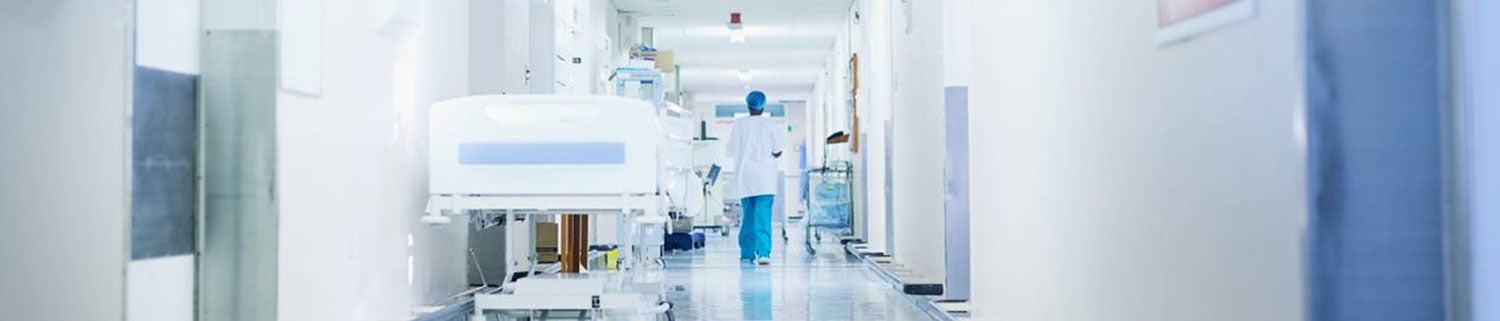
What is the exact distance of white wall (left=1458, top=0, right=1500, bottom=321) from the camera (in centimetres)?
177

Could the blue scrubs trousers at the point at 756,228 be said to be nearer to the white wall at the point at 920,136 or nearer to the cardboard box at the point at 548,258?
the white wall at the point at 920,136

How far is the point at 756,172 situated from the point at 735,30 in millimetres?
4944

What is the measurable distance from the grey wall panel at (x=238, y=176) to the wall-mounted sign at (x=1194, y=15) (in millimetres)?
2243

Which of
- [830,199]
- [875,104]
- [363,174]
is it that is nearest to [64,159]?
[363,174]

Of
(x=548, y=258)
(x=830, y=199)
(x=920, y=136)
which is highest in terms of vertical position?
(x=920, y=136)

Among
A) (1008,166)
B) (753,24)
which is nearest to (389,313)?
(1008,166)

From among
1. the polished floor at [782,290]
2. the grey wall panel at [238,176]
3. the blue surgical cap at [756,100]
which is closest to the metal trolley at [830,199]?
the polished floor at [782,290]

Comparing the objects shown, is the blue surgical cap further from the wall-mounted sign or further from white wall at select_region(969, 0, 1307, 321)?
the wall-mounted sign

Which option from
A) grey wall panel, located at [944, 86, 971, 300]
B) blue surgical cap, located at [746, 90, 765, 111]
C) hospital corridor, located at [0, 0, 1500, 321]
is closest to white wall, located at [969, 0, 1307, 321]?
hospital corridor, located at [0, 0, 1500, 321]

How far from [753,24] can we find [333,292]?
10.2 meters

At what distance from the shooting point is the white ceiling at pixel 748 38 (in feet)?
40.9

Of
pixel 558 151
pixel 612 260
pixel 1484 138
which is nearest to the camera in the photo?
pixel 1484 138

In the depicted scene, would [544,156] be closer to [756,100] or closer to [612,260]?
[612,260]

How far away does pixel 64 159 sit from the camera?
117 inches
